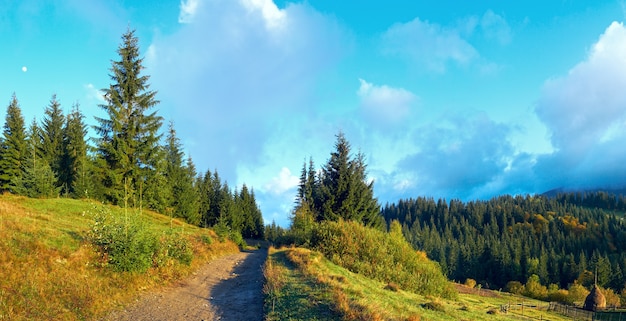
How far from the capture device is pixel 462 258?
139500 mm

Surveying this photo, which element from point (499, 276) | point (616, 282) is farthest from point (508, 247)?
point (616, 282)

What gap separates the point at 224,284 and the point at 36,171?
2692 cm

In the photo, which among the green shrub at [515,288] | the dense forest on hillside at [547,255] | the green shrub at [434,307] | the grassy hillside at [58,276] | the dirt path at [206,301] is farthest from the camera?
the dense forest on hillside at [547,255]

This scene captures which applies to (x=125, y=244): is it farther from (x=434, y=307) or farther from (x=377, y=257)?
(x=377, y=257)

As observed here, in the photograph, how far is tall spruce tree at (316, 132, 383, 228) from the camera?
38281 millimetres

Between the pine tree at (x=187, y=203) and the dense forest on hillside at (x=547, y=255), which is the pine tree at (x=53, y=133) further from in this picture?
the dense forest on hillside at (x=547, y=255)

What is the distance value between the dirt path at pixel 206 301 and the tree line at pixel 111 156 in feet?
31.2

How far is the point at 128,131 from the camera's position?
3566 cm

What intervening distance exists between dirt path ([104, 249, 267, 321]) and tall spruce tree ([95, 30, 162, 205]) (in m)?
20.5

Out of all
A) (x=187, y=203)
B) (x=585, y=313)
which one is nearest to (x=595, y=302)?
(x=585, y=313)

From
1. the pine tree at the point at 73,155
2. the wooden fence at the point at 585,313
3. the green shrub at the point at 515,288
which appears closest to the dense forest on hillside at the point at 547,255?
the green shrub at the point at 515,288

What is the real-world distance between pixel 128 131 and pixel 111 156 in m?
2.87

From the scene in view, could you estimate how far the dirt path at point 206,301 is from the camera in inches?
438

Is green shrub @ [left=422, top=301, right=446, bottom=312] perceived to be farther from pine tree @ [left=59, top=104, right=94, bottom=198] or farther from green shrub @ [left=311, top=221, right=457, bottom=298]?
pine tree @ [left=59, top=104, right=94, bottom=198]
